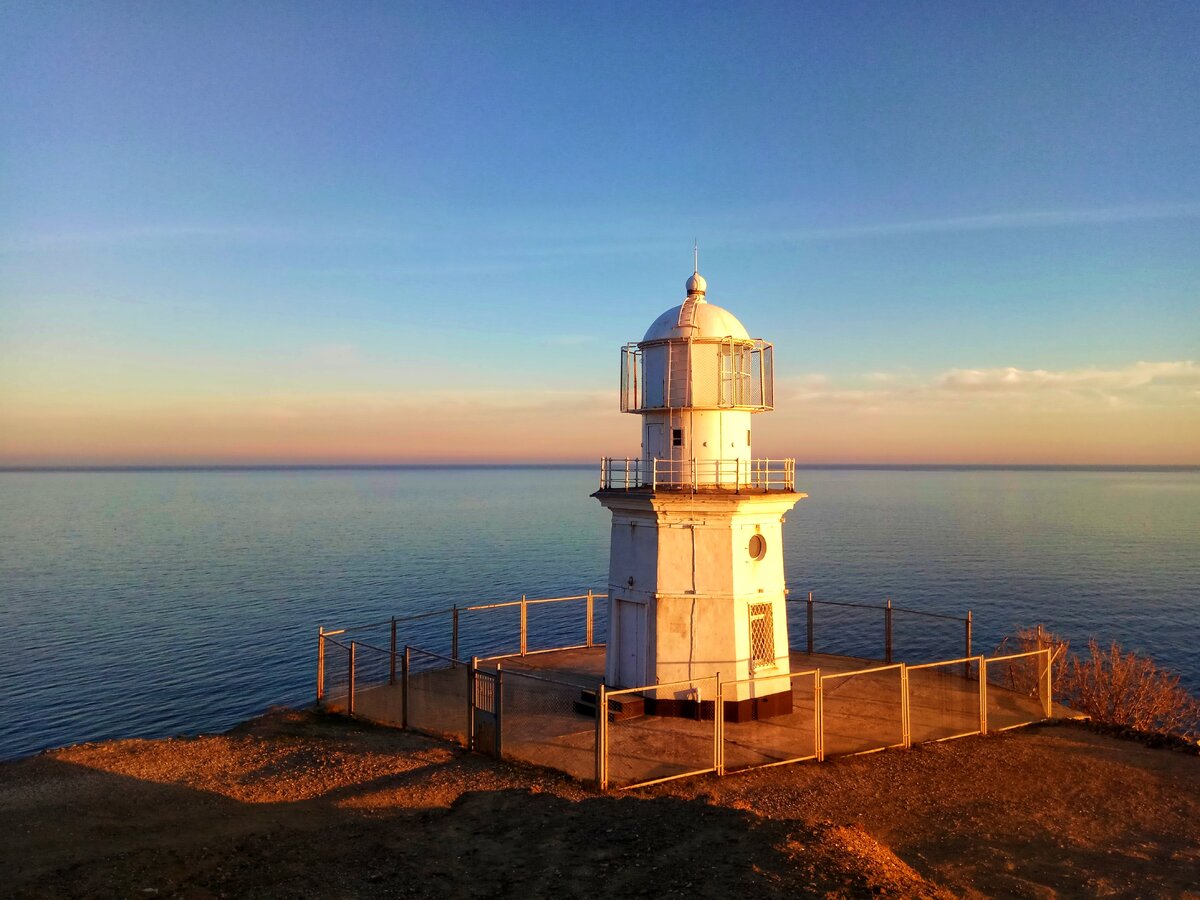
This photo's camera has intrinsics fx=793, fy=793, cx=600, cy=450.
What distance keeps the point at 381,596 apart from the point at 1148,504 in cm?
15416

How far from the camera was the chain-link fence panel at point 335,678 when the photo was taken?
23219 millimetres

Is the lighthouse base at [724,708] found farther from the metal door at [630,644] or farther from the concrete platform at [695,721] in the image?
the metal door at [630,644]

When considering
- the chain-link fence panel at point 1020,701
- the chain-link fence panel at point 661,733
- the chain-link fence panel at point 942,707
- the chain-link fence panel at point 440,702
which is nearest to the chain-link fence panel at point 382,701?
the chain-link fence panel at point 440,702

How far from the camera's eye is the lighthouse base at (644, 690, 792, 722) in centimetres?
1967

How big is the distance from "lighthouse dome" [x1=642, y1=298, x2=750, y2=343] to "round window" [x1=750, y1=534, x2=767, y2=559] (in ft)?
17.3

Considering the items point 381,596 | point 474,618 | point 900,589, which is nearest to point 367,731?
point 474,618

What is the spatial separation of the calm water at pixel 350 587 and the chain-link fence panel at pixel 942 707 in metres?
14.5

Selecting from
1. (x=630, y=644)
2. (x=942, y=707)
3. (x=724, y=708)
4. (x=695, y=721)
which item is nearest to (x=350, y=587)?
(x=630, y=644)

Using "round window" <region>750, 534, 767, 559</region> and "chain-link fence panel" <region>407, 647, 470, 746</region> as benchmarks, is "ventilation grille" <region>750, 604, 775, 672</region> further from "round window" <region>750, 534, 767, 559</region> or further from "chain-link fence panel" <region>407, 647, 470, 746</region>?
"chain-link fence panel" <region>407, 647, 470, 746</region>

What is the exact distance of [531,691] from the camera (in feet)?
73.4

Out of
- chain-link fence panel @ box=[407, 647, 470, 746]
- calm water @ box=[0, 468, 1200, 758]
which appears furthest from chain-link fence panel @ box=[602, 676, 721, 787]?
calm water @ box=[0, 468, 1200, 758]

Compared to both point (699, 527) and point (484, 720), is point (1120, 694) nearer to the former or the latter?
point (699, 527)

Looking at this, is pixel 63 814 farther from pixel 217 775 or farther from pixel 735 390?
pixel 735 390

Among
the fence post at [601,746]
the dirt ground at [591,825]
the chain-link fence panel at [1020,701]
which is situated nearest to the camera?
the dirt ground at [591,825]
